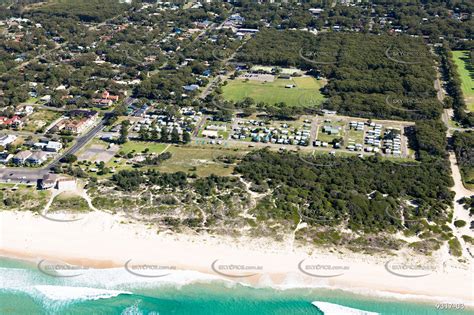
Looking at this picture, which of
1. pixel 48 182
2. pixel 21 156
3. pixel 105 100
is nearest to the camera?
pixel 48 182

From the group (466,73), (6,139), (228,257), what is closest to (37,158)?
(6,139)

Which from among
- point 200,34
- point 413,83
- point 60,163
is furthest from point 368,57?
point 60,163

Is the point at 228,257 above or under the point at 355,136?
under

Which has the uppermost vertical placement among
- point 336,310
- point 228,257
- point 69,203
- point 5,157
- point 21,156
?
point 21,156

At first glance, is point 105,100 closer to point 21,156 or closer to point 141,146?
point 141,146

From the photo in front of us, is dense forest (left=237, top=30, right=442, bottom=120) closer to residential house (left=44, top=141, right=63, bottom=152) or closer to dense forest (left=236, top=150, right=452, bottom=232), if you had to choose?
dense forest (left=236, top=150, right=452, bottom=232)

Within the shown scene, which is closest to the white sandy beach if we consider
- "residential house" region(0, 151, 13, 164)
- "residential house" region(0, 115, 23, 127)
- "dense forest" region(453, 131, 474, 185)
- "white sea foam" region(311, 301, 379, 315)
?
"white sea foam" region(311, 301, 379, 315)
